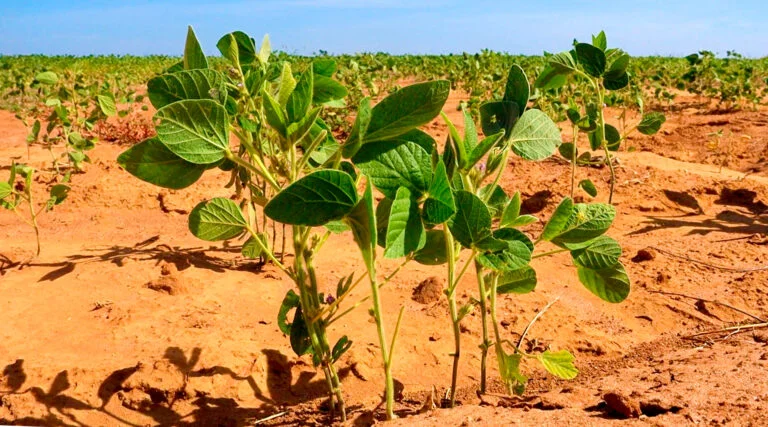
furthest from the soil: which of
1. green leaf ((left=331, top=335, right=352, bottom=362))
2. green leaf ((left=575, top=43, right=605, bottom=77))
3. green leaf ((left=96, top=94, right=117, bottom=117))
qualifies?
green leaf ((left=575, top=43, right=605, bottom=77))

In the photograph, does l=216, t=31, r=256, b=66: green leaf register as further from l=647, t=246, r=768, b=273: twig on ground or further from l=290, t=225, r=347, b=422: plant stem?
l=647, t=246, r=768, b=273: twig on ground

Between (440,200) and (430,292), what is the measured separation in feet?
5.22

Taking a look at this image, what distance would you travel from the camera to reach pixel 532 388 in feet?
7.02

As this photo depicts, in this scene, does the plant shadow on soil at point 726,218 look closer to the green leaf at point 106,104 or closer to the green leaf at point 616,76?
the green leaf at point 616,76

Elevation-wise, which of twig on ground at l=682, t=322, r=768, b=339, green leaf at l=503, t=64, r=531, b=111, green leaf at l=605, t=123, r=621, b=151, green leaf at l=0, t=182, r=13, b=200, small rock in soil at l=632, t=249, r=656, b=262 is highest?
green leaf at l=503, t=64, r=531, b=111

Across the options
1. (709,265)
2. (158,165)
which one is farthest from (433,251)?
(709,265)

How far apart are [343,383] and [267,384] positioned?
229 mm

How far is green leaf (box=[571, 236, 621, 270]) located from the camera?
167 cm

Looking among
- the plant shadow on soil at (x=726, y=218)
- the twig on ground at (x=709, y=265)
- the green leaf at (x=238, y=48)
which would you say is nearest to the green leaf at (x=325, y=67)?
the green leaf at (x=238, y=48)

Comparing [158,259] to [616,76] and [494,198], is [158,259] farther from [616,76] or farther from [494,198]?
[616,76]

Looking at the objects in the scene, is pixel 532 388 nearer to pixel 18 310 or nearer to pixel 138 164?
pixel 138 164

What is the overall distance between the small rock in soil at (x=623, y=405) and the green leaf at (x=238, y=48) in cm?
112

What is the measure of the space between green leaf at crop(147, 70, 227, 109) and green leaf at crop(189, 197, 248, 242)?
9.1 inches

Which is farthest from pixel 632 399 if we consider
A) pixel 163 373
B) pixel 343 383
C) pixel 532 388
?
pixel 163 373
